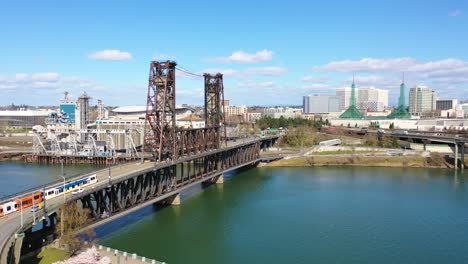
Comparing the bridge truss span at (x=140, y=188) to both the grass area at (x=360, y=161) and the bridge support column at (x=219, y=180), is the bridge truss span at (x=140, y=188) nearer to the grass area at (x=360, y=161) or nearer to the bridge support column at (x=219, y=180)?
the bridge support column at (x=219, y=180)

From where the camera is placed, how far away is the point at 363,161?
2510 inches

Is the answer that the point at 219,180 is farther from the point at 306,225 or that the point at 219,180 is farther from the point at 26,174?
the point at 26,174

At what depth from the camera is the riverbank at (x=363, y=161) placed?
204 ft

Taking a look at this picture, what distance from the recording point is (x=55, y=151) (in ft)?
233

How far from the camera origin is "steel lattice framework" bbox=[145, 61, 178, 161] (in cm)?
3538

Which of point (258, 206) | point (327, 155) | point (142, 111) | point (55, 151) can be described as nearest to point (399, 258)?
point (258, 206)

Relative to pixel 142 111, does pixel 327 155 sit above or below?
below

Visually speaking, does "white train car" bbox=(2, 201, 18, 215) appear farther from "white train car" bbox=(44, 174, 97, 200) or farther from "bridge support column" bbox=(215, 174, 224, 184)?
"bridge support column" bbox=(215, 174, 224, 184)

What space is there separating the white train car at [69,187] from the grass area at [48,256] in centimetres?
478

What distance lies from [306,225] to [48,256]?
19.2 meters

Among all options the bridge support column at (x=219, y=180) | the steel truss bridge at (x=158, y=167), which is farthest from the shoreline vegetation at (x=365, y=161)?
the bridge support column at (x=219, y=180)

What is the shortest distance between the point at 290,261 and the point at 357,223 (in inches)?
403

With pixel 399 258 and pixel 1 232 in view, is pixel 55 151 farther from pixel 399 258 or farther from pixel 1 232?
pixel 399 258

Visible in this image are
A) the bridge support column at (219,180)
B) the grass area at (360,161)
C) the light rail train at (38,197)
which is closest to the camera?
the light rail train at (38,197)
